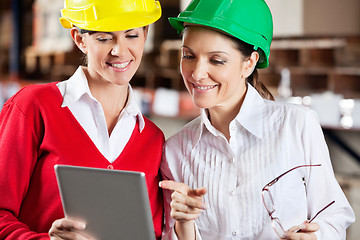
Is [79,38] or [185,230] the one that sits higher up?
[79,38]

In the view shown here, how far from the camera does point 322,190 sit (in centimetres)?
161

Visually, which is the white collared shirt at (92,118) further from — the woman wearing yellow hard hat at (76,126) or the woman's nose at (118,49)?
the woman's nose at (118,49)

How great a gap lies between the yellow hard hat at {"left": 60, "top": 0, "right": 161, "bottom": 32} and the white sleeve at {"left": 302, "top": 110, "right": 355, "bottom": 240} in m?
0.58

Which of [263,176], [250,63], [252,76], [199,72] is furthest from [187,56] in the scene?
[263,176]

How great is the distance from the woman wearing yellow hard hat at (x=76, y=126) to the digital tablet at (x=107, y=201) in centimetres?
21

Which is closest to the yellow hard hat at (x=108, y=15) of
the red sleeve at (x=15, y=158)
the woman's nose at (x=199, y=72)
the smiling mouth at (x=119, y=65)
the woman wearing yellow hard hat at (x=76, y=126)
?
the woman wearing yellow hard hat at (x=76, y=126)

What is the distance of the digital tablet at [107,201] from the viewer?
52.4 inches

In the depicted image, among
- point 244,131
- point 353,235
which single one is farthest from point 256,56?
point 353,235

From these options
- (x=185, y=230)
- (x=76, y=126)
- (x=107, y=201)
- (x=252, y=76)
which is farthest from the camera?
(x=252, y=76)

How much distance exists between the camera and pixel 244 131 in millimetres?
1733

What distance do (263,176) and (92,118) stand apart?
55 centimetres

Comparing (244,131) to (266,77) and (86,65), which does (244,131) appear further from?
(266,77)

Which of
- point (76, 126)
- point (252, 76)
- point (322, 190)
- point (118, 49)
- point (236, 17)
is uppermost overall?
point (236, 17)

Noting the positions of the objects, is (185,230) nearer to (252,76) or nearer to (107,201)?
(107,201)
